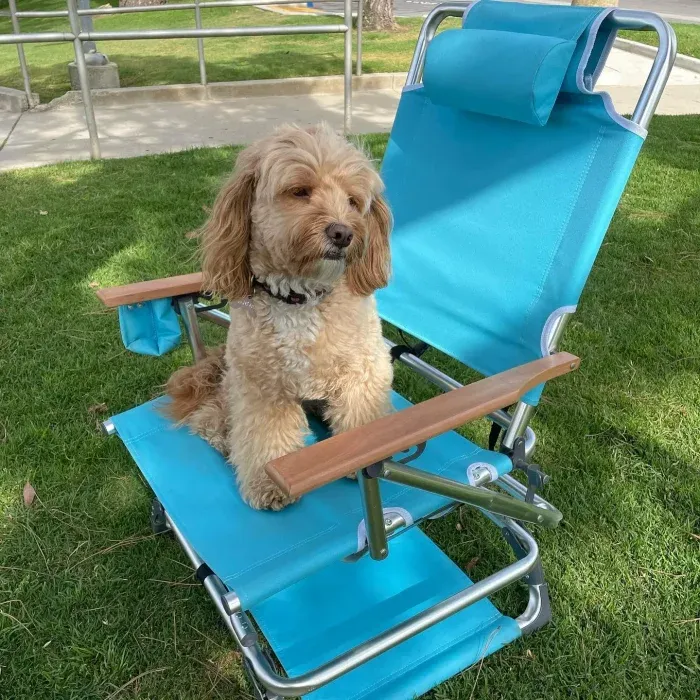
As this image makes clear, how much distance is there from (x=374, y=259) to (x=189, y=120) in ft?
21.1

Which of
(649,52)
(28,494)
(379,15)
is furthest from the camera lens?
(379,15)

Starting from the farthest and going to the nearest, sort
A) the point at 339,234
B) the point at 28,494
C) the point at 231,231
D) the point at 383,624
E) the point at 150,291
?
1. the point at 28,494
2. the point at 150,291
3. the point at 383,624
4. the point at 231,231
5. the point at 339,234

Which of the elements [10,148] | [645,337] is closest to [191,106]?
[10,148]

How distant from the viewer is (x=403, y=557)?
2250 mm

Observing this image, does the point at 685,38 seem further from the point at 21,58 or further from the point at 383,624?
the point at 383,624

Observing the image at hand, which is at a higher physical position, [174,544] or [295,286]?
[295,286]

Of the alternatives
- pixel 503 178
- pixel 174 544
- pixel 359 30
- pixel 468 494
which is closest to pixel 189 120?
pixel 359 30

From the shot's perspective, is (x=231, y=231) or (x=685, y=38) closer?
(x=231, y=231)

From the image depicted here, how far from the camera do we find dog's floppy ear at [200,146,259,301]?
1.89m

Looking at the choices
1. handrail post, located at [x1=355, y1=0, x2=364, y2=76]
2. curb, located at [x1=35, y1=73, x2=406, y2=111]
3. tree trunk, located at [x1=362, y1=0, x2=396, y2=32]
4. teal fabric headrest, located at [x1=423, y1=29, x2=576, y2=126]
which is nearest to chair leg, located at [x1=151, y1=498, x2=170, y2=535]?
teal fabric headrest, located at [x1=423, y1=29, x2=576, y2=126]

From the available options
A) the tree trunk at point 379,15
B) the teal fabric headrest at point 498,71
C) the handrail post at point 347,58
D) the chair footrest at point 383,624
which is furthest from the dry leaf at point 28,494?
the tree trunk at point 379,15

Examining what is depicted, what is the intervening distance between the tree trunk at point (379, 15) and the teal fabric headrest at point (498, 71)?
13.1 metres

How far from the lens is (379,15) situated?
13.9 metres

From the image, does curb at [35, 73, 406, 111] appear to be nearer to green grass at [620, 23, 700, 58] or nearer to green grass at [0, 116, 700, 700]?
green grass at [0, 116, 700, 700]
